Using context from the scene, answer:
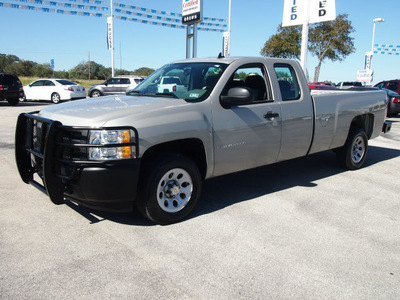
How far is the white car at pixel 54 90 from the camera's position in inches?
821

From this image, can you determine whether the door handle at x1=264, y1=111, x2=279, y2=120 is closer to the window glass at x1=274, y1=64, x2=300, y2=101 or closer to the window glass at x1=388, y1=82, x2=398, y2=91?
the window glass at x1=274, y1=64, x2=300, y2=101

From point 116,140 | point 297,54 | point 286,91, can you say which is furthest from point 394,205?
point 297,54

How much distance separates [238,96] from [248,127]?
0.51 metres

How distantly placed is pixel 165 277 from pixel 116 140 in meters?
1.31

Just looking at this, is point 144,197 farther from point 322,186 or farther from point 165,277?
point 322,186

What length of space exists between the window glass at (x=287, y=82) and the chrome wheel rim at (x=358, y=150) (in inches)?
76.9

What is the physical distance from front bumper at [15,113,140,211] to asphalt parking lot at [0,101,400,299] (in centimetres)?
43

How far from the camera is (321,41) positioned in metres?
34.0

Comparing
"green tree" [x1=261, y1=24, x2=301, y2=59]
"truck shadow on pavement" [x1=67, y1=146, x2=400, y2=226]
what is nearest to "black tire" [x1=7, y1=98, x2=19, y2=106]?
"truck shadow on pavement" [x1=67, y1=146, x2=400, y2=226]

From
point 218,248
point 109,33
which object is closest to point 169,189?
point 218,248

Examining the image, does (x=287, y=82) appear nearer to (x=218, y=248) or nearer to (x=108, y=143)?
(x=218, y=248)

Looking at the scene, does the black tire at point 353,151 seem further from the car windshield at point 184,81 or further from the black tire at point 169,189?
the black tire at point 169,189

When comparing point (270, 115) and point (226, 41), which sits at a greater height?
point (226, 41)

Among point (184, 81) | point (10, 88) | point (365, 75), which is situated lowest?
point (10, 88)
